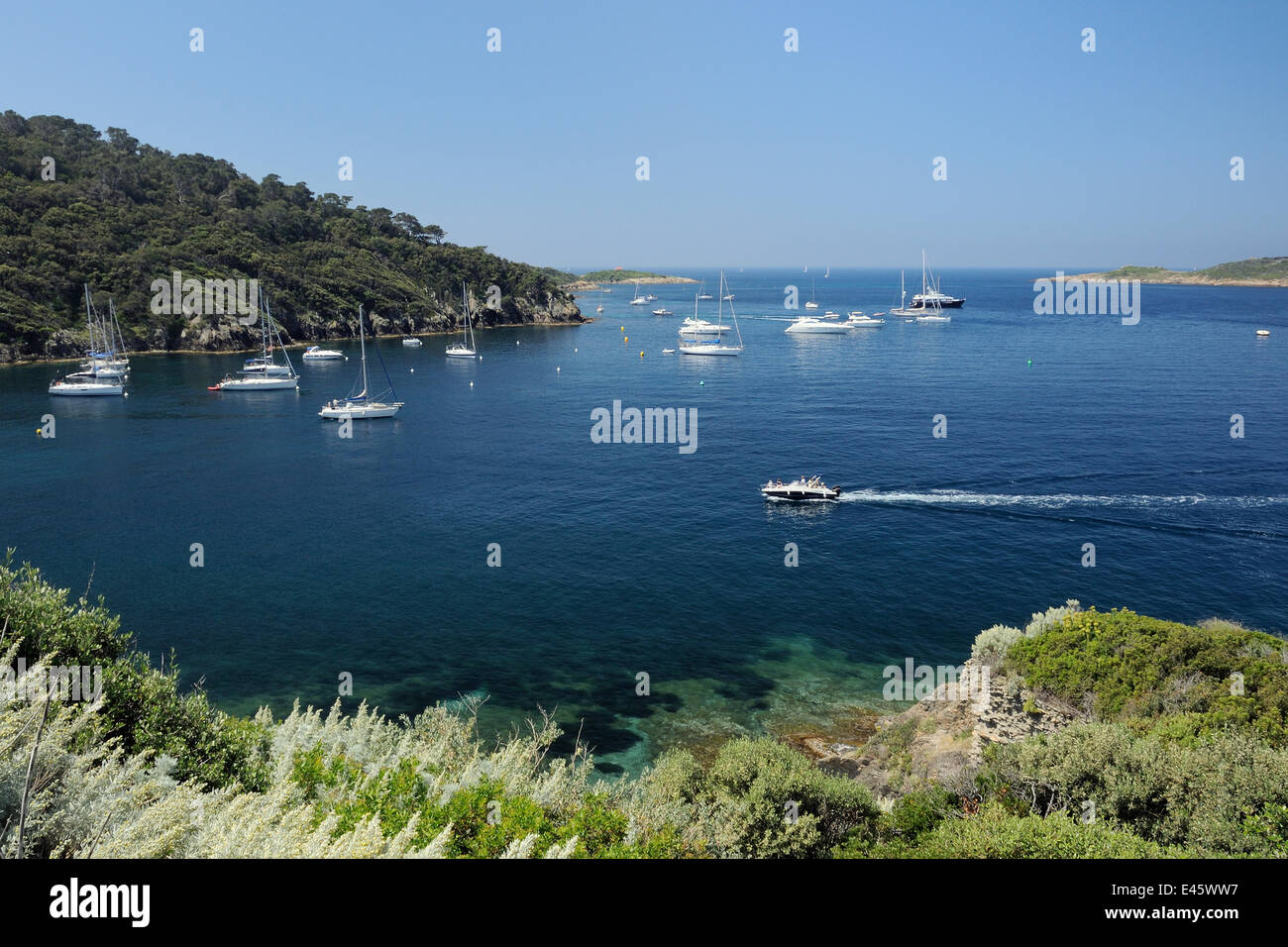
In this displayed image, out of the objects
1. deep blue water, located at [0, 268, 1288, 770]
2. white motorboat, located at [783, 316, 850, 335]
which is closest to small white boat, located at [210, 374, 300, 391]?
deep blue water, located at [0, 268, 1288, 770]

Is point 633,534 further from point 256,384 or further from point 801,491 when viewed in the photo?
point 256,384

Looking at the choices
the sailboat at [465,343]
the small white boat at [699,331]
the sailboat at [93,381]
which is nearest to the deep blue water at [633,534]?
the sailboat at [93,381]

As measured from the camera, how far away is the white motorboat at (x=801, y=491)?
2195 inches

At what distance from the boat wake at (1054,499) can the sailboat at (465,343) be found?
91980mm

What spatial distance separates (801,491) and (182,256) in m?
131

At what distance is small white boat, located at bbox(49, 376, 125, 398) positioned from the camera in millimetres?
87688

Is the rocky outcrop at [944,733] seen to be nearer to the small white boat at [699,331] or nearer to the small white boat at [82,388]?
the small white boat at [82,388]

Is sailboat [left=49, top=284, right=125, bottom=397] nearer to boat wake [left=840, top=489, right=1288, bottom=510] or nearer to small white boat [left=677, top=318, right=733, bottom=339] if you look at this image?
boat wake [left=840, top=489, right=1288, bottom=510]

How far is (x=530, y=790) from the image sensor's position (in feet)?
60.5

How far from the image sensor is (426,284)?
180500 mm

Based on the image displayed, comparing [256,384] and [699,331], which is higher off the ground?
[699,331]

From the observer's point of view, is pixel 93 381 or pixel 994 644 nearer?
pixel 994 644

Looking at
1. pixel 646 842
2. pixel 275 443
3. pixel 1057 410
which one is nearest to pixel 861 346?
pixel 1057 410

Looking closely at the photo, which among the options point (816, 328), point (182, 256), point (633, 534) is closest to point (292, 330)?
point (182, 256)
